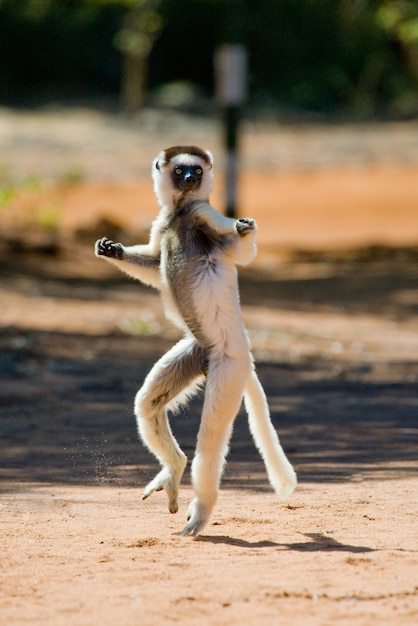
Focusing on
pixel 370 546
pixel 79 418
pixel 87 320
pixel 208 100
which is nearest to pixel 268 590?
pixel 370 546

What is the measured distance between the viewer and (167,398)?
5.34 meters

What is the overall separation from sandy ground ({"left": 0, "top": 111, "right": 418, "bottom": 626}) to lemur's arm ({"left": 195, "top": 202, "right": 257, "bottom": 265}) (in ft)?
4.41

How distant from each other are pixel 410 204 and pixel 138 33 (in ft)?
47.6

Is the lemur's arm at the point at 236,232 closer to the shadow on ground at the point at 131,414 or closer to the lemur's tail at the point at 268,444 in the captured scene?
the lemur's tail at the point at 268,444

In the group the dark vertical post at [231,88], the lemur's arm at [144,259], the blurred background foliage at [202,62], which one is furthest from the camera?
the blurred background foliage at [202,62]

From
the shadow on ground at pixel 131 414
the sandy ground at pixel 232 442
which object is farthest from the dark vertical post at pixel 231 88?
the shadow on ground at pixel 131 414

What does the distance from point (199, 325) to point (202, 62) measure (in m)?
38.6

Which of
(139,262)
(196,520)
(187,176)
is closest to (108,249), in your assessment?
(139,262)

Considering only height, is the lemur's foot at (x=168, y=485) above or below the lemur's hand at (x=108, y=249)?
below

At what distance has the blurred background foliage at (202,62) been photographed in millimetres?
39375

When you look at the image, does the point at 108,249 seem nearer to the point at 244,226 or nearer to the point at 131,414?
the point at 244,226

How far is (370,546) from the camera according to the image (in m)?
4.90

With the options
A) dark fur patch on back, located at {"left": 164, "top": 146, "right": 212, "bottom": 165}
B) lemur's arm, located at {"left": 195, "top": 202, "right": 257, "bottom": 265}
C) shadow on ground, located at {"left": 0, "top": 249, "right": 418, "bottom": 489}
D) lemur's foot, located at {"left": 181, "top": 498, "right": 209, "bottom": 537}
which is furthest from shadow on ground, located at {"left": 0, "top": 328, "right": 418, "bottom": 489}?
dark fur patch on back, located at {"left": 164, "top": 146, "right": 212, "bottom": 165}

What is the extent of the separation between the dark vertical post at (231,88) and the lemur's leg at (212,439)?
12264 millimetres
